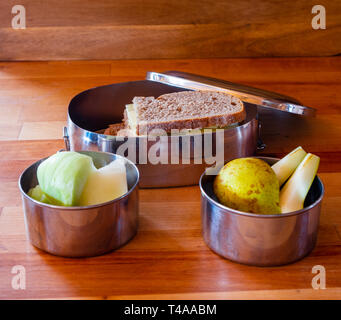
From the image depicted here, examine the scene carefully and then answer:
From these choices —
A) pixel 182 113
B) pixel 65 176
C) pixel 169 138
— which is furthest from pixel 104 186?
pixel 182 113

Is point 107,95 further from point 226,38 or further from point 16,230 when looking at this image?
point 226,38

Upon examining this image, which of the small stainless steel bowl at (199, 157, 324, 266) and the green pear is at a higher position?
the green pear

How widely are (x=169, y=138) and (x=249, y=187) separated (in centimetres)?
19

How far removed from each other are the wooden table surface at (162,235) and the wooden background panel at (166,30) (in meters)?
0.20

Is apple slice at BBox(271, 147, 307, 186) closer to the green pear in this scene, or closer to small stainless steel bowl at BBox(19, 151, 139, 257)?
the green pear

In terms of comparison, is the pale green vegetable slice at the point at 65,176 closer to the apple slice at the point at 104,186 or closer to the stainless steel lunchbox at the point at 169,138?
the apple slice at the point at 104,186

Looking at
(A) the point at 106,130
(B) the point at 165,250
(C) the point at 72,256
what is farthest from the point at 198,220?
(A) the point at 106,130

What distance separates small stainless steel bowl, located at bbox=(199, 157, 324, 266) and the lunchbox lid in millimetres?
236

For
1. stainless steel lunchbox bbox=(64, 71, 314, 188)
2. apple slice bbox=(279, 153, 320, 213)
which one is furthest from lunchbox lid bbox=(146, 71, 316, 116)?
apple slice bbox=(279, 153, 320, 213)

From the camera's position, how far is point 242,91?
102 cm

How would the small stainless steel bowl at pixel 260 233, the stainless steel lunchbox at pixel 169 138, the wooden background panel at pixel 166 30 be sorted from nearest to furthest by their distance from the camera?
the small stainless steel bowl at pixel 260 233
the stainless steel lunchbox at pixel 169 138
the wooden background panel at pixel 166 30

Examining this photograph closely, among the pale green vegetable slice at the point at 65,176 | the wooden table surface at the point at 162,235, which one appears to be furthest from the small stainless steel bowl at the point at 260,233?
the pale green vegetable slice at the point at 65,176

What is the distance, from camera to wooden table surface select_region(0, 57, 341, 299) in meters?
0.71

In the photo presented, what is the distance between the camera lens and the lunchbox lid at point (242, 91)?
38.3 inches
